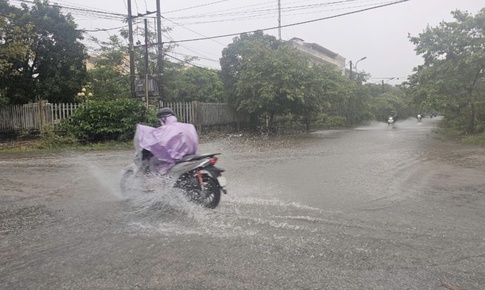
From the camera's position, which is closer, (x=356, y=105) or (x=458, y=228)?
(x=458, y=228)

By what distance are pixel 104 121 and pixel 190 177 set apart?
451 inches

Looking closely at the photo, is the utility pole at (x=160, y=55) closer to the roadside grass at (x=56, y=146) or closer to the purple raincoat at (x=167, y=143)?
the roadside grass at (x=56, y=146)

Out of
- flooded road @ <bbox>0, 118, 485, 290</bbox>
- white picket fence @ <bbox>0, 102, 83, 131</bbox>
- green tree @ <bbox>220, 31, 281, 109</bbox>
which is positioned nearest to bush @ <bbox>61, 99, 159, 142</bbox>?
white picket fence @ <bbox>0, 102, 83, 131</bbox>

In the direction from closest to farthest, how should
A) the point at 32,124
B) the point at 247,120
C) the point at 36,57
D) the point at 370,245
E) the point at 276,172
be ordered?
the point at 370,245
the point at 276,172
the point at 32,124
the point at 36,57
the point at 247,120

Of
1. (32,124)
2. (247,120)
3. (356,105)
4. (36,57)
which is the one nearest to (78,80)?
(36,57)

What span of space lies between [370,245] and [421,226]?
109 cm

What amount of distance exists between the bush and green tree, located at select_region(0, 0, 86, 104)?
4.82 metres

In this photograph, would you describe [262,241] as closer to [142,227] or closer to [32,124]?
[142,227]

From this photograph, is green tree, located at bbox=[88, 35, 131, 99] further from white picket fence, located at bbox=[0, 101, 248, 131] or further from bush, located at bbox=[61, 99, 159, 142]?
bush, located at bbox=[61, 99, 159, 142]

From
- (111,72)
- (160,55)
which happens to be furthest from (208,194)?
(111,72)

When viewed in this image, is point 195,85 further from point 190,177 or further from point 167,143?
point 190,177

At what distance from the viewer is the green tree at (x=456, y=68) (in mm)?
16875

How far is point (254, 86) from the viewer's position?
23.1m

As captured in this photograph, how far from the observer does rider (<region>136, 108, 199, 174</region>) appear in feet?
19.1
